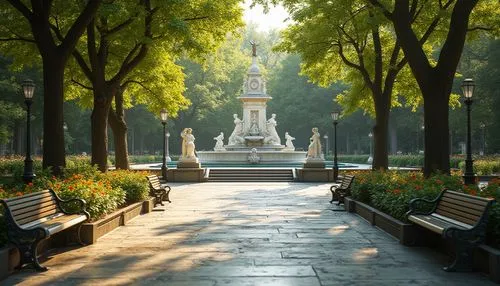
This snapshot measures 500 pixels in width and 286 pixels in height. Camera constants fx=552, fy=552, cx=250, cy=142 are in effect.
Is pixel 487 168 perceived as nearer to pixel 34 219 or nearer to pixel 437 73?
pixel 437 73

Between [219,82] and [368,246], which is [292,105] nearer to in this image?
[219,82]

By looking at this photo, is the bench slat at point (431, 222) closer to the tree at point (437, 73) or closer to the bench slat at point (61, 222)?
the tree at point (437, 73)

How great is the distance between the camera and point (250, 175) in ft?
109

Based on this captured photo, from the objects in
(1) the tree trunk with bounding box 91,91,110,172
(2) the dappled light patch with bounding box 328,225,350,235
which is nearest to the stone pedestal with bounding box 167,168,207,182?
(1) the tree trunk with bounding box 91,91,110,172

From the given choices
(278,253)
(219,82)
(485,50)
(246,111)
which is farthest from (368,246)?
(219,82)

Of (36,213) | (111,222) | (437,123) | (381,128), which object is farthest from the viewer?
(381,128)

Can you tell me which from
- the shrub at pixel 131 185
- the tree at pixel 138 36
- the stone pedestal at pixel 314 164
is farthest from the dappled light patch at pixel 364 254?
the stone pedestal at pixel 314 164

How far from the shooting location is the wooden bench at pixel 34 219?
8227 mm

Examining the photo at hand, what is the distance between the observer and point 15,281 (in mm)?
7641

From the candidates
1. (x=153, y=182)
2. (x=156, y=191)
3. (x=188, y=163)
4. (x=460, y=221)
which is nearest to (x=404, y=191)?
(x=460, y=221)

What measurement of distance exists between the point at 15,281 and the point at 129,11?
539 inches

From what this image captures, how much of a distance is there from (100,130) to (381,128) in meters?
11.9

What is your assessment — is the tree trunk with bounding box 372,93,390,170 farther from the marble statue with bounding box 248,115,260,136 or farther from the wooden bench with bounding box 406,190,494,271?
the marble statue with bounding box 248,115,260,136

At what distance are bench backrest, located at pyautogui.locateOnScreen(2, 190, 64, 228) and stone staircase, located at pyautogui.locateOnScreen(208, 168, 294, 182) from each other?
2219 cm
